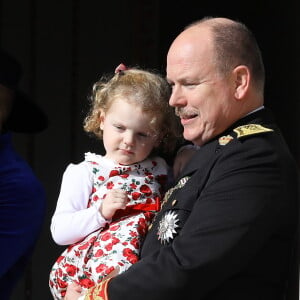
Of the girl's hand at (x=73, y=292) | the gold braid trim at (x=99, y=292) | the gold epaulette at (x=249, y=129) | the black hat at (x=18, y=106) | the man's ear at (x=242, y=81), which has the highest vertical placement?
the man's ear at (x=242, y=81)

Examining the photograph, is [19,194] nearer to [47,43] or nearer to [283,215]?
[283,215]

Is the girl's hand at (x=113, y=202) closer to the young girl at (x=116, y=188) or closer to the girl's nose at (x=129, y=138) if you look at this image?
the young girl at (x=116, y=188)

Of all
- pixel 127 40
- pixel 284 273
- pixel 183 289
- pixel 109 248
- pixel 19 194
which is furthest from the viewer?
pixel 127 40

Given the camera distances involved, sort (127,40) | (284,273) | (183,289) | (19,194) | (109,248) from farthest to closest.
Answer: (127,40)
(19,194)
(109,248)
(284,273)
(183,289)

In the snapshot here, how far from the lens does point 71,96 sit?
529 centimetres

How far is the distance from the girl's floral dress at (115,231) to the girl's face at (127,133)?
50mm

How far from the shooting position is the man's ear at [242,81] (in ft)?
8.58

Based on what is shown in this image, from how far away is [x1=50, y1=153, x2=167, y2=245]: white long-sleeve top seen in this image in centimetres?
285

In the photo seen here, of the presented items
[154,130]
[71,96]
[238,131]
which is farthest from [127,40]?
[238,131]

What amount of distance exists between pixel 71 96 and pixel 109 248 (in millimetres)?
2579

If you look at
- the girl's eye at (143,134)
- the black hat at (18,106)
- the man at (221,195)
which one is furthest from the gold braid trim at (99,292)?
Answer: the black hat at (18,106)

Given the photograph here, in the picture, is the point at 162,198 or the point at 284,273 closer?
the point at 284,273

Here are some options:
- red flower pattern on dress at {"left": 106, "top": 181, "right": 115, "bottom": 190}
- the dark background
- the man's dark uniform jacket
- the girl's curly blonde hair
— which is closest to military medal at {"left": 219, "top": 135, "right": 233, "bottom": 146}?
the man's dark uniform jacket

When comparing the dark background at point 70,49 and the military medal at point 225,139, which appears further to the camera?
the dark background at point 70,49
